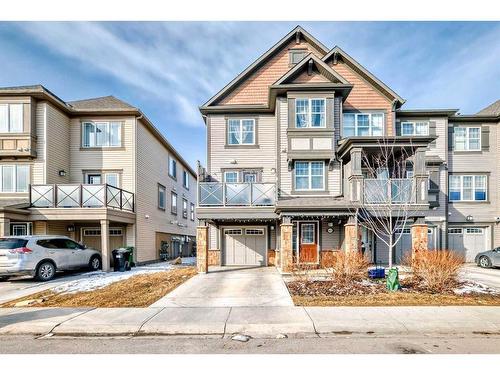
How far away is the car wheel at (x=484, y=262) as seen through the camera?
54.2ft

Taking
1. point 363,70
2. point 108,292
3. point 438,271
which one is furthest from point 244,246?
point 363,70

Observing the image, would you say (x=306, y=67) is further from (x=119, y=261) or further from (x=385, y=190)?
(x=119, y=261)

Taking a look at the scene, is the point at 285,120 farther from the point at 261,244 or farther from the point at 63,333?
the point at 63,333

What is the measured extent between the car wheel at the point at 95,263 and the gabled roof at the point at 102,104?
322 inches

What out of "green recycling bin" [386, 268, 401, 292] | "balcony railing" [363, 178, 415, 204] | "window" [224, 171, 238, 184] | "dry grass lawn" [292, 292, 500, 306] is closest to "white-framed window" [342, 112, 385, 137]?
"balcony railing" [363, 178, 415, 204]

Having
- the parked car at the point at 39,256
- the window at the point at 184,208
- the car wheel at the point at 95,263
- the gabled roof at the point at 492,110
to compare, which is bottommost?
the car wheel at the point at 95,263

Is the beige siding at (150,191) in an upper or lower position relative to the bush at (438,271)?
upper

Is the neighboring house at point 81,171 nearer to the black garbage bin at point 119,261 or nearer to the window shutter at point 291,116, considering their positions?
the black garbage bin at point 119,261

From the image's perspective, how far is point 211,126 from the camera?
17.3 metres

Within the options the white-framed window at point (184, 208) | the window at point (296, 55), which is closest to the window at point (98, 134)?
the window at point (296, 55)

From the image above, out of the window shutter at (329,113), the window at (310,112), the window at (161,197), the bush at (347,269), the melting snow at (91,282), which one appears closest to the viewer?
the melting snow at (91,282)

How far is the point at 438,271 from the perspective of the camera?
1004 centimetres

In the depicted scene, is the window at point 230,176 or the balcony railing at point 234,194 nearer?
the balcony railing at point 234,194

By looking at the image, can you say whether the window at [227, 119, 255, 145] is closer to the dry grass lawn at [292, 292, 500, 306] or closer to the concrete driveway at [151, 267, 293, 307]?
the concrete driveway at [151, 267, 293, 307]
